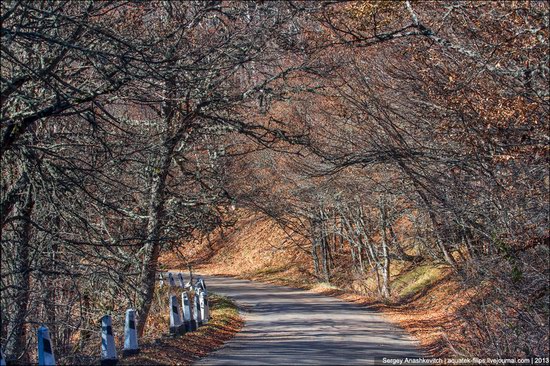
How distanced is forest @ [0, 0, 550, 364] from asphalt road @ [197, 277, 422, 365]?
1.76m

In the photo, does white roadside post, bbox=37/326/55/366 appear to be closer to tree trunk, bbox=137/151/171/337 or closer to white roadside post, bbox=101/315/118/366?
white roadside post, bbox=101/315/118/366

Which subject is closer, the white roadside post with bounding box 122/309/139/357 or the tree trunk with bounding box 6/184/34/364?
the white roadside post with bounding box 122/309/139/357

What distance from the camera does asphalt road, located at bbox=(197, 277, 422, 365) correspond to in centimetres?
1197

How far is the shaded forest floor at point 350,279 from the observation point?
16.2m

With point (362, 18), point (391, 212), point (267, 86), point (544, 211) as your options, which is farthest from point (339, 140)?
point (391, 212)

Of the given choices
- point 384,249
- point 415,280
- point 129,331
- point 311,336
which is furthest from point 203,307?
point 415,280

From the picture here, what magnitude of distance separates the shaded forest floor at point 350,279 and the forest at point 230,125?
1.37 meters

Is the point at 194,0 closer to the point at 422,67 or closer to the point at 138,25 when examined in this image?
the point at 138,25

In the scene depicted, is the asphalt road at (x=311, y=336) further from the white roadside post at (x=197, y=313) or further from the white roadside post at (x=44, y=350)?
the white roadside post at (x=44, y=350)

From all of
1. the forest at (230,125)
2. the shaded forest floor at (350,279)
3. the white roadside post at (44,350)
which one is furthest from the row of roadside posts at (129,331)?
the shaded forest floor at (350,279)

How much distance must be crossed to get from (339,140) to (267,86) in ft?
8.21

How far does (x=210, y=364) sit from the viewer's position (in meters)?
11.4

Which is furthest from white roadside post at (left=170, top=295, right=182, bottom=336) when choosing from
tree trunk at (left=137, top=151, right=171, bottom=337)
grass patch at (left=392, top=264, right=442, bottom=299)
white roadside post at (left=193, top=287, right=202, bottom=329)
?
grass patch at (left=392, top=264, right=442, bottom=299)

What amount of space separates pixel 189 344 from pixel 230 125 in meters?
3.87
